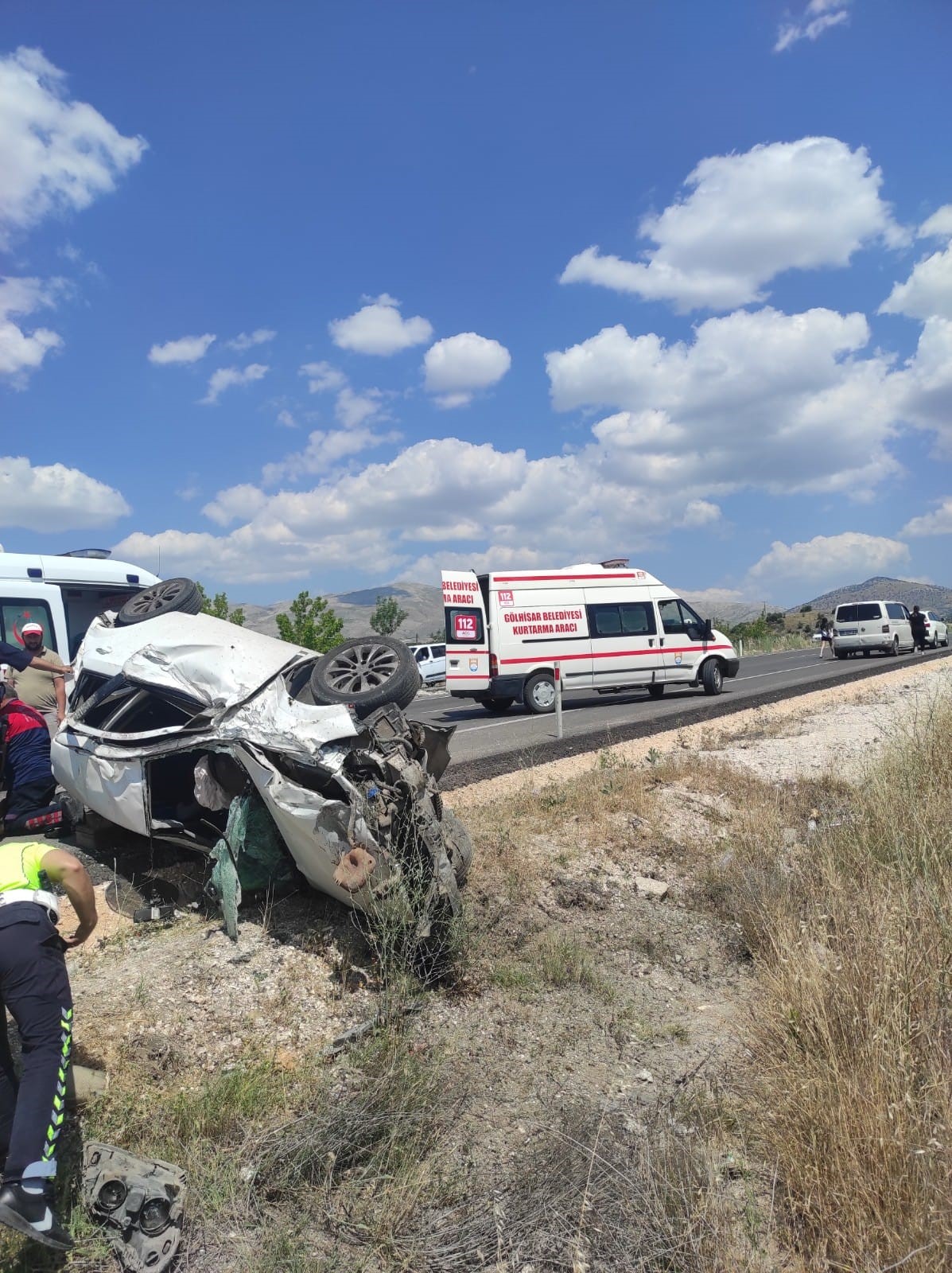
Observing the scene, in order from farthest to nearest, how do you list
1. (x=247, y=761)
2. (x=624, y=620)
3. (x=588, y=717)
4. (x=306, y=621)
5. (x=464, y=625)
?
(x=306, y=621) < (x=624, y=620) < (x=588, y=717) < (x=464, y=625) < (x=247, y=761)

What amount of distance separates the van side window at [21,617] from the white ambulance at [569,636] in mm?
6966

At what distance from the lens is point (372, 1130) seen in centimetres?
338

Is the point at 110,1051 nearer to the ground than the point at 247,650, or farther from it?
nearer to the ground

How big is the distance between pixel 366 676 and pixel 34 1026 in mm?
3158

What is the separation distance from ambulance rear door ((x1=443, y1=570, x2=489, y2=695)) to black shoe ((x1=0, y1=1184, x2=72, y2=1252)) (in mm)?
13770

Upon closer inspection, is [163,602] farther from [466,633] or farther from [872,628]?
[872,628]

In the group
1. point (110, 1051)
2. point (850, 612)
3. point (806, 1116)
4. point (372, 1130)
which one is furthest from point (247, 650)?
point (850, 612)

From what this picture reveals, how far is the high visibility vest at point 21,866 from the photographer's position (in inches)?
110

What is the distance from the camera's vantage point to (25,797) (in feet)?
18.9

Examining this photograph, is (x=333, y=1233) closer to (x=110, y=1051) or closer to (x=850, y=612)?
(x=110, y=1051)

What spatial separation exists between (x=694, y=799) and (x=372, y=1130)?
5813 millimetres

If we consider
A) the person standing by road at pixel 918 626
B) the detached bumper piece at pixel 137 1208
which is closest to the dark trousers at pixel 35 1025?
the detached bumper piece at pixel 137 1208

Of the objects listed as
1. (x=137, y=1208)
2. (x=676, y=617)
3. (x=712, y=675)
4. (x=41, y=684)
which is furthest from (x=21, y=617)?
(x=712, y=675)

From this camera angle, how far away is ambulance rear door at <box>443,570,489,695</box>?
16250 mm
